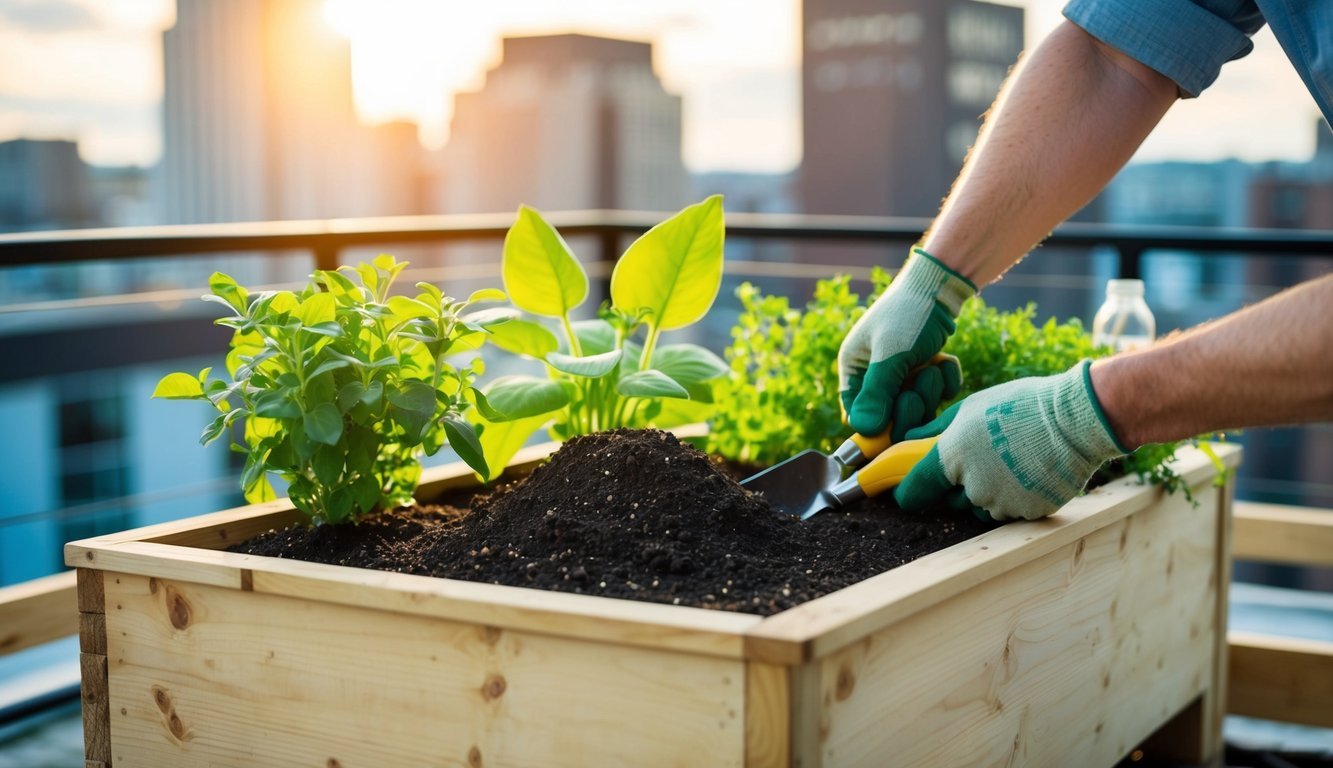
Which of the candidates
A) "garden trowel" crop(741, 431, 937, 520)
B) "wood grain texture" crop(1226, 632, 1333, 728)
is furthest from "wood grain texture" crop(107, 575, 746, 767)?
"wood grain texture" crop(1226, 632, 1333, 728)

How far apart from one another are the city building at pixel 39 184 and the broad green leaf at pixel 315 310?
1472cm

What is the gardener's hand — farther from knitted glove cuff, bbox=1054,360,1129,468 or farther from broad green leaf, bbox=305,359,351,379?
broad green leaf, bbox=305,359,351,379

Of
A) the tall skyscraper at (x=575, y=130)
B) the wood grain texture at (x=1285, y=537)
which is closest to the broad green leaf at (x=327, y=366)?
the wood grain texture at (x=1285, y=537)

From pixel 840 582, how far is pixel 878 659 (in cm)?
11

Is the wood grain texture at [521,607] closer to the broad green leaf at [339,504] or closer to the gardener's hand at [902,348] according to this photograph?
the broad green leaf at [339,504]

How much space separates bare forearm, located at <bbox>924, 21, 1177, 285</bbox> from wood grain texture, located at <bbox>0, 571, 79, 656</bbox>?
131cm

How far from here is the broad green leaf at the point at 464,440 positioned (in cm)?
106

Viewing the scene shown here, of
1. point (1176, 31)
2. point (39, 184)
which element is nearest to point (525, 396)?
point (1176, 31)

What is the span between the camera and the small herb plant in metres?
1.00

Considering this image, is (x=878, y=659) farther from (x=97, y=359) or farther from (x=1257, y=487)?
(x=97, y=359)

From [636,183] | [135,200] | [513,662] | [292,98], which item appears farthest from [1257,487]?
[292,98]

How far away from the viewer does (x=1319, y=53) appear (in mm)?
1037

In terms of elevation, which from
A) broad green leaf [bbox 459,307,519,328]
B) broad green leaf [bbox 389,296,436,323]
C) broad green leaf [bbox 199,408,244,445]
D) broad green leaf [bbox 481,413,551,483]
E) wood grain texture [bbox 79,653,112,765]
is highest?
broad green leaf [bbox 389,296,436,323]

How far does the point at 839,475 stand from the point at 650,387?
22cm
